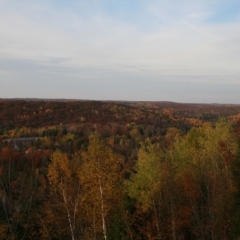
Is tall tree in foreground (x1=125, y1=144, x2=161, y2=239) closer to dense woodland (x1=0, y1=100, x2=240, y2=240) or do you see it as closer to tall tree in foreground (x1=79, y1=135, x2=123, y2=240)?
dense woodland (x1=0, y1=100, x2=240, y2=240)

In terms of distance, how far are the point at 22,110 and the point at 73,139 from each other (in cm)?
3447

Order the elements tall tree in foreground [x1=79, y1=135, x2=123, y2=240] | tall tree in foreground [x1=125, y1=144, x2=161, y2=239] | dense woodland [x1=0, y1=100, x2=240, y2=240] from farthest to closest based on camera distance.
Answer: tall tree in foreground [x1=125, y1=144, x2=161, y2=239], tall tree in foreground [x1=79, y1=135, x2=123, y2=240], dense woodland [x1=0, y1=100, x2=240, y2=240]

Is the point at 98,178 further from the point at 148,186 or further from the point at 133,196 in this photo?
the point at 133,196

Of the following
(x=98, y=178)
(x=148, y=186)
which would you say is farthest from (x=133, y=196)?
(x=98, y=178)

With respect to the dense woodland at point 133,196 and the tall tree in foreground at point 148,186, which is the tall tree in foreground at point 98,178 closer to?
the dense woodland at point 133,196

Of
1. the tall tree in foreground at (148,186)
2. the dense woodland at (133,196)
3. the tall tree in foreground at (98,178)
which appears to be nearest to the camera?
the dense woodland at (133,196)

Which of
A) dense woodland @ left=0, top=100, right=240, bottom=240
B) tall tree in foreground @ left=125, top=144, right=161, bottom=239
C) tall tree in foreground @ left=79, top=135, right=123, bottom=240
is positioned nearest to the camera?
dense woodland @ left=0, top=100, right=240, bottom=240

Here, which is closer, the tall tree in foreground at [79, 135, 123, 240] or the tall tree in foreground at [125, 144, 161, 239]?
the tall tree in foreground at [79, 135, 123, 240]

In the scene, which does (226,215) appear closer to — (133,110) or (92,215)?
(92,215)

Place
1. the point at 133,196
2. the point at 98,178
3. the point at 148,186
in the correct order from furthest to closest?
the point at 133,196 < the point at 148,186 < the point at 98,178

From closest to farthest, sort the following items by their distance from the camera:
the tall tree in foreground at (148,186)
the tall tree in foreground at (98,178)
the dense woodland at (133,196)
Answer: the dense woodland at (133,196), the tall tree in foreground at (98,178), the tall tree in foreground at (148,186)

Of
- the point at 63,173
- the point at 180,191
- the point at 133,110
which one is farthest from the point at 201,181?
the point at 133,110

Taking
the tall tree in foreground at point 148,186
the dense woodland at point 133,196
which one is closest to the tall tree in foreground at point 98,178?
the dense woodland at point 133,196

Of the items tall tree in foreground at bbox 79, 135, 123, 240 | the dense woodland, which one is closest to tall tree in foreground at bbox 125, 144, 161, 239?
the dense woodland
